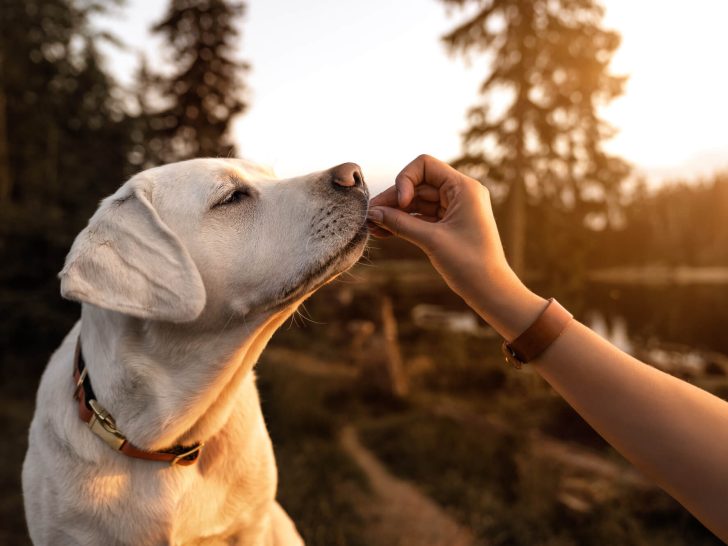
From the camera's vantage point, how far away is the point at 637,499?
5738mm

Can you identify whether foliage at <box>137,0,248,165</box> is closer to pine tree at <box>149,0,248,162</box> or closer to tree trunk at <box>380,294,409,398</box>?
pine tree at <box>149,0,248,162</box>

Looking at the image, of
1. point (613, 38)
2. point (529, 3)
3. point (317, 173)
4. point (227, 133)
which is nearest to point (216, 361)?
point (317, 173)

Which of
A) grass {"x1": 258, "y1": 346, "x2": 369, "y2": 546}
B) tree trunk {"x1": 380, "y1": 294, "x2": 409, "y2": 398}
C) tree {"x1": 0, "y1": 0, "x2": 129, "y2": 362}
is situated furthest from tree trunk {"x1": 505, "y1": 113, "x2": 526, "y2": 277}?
tree {"x1": 0, "y1": 0, "x2": 129, "y2": 362}

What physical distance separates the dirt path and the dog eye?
3.86 m

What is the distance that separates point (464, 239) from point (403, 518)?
5.11m

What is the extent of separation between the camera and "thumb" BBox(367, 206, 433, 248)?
1876mm

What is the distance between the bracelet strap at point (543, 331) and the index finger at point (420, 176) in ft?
2.06

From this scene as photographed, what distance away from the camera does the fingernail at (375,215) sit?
2078 millimetres

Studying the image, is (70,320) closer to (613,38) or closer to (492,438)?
(492,438)

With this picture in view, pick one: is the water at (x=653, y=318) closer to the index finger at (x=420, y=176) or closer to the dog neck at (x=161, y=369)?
the index finger at (x=420, y=176)

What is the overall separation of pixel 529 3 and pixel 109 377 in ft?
32.3

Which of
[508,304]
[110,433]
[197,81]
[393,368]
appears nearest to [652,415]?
[508,304]

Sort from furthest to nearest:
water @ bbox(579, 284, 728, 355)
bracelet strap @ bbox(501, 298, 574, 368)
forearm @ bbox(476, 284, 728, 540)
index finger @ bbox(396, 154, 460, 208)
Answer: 1. water @ bbox(579, 284, 728, 355)
2. index finger @ bbox(396, 154, 460, 208)
3. bracelet strap @ bbox(501, 298, 574, 368)
4. forearm @ bbox(476, 284, 728, 540)

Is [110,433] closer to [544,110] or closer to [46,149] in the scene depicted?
[544,110]
